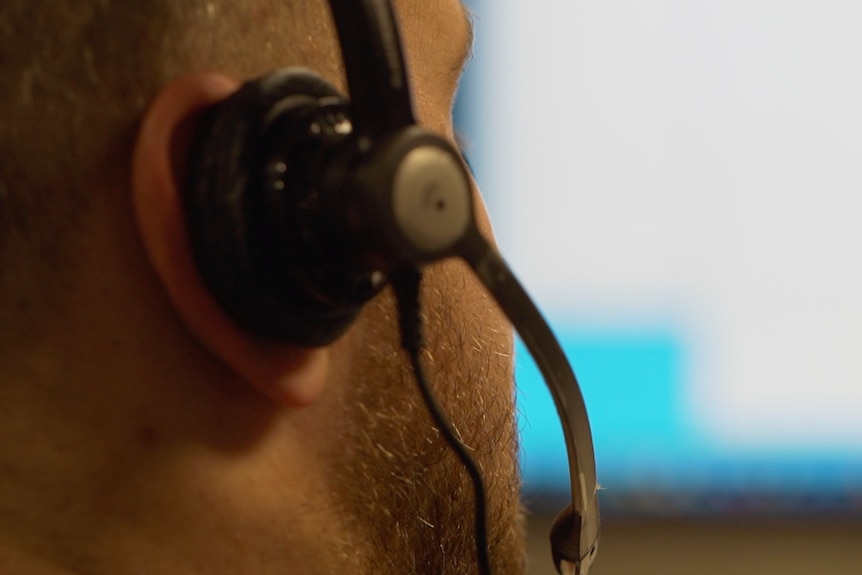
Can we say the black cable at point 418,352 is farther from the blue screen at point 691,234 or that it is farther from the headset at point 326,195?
the blue screen at point 691,234

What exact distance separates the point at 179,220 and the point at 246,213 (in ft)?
0.11

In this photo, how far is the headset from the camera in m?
0.35

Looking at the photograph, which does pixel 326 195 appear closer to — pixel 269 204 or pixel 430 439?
pixel 269 204

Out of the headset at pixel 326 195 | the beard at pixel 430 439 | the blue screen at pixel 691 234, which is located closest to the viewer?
the headset at pixel 326 195

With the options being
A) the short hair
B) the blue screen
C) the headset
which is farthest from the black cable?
the blue screen

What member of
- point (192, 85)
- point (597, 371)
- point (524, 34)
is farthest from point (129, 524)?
point (524, 34)

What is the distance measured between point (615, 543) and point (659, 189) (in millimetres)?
432

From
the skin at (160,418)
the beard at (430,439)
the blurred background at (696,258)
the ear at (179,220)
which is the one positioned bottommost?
the blurred background at (696,258)

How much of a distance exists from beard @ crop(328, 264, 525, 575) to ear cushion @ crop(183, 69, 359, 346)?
0.09 m

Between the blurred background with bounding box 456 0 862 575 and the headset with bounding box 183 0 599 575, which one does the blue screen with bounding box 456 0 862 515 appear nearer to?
the blurred background with bounding box 456 0 862 575

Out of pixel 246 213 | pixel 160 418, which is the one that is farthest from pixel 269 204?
pixel 160 418

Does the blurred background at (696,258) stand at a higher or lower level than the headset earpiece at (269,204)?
lower

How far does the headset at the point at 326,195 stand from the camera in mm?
354

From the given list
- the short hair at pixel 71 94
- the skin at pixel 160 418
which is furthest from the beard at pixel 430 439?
the short hair at pixel 71 94
